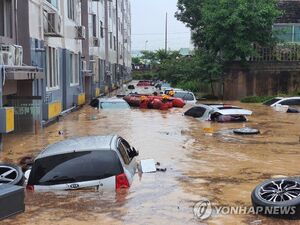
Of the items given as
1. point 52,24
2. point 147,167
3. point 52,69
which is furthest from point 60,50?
point 147,167

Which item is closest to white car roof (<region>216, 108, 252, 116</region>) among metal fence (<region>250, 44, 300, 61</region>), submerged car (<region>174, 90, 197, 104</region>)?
submerged car (<region>174, 90, 197, 104</region>)

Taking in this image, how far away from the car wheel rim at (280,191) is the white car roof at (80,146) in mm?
2512

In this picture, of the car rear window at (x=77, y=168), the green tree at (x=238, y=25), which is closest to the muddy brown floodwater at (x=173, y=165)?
the car rear window at (x=77, y=168)

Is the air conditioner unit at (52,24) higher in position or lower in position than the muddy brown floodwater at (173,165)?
higher

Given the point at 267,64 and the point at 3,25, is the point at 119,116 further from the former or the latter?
the point at 267,64

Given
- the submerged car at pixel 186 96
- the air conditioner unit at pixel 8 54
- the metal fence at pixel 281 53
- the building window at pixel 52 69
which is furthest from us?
the metal fence at pixel 281 53

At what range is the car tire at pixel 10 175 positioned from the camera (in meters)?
8.41

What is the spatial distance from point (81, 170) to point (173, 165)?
14.4ft

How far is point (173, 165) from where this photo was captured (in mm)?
12133

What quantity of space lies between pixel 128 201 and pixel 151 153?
20.9 feet

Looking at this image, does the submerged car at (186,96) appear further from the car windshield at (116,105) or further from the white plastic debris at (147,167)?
the white plastic debris at (147,167)

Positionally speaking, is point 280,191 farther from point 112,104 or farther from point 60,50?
point 60,50

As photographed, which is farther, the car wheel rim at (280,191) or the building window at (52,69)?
the building window at (52,69)

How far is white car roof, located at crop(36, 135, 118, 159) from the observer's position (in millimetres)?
8312
